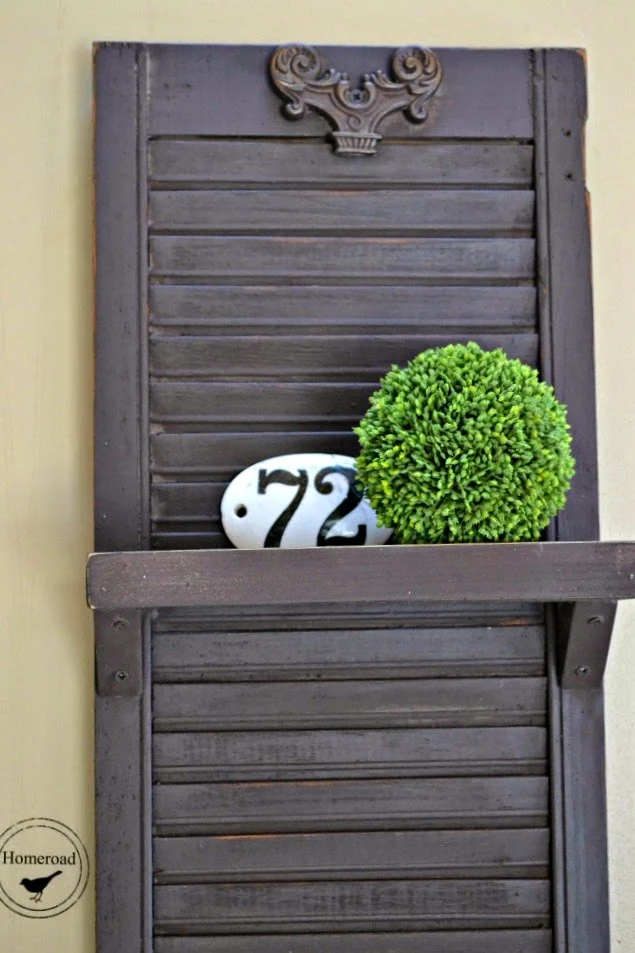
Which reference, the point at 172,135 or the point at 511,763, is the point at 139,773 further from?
the point at 172,135

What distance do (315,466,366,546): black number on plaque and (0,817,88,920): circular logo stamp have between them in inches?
17.0

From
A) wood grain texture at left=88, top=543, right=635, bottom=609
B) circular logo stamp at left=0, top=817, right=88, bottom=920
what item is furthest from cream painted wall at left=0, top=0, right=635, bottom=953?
wood grain texture at left=88, top=543, right=635, bottom=609

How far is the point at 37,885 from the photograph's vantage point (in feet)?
3.94

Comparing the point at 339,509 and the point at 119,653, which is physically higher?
the point at 339,509

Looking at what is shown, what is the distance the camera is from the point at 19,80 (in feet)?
4.05

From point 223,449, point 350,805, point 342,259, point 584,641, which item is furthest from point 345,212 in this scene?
point 350,805

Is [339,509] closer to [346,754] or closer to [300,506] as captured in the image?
[300,506]

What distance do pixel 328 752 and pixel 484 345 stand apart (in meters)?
0.48

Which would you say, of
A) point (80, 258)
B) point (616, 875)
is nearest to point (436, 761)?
point (616, 875)

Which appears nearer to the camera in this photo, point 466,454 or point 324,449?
point 466,454

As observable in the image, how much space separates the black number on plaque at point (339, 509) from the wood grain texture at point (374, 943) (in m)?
0.42

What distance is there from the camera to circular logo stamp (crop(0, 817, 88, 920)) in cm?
120

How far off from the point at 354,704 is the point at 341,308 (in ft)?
1.42

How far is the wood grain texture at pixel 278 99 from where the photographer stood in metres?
1.21
